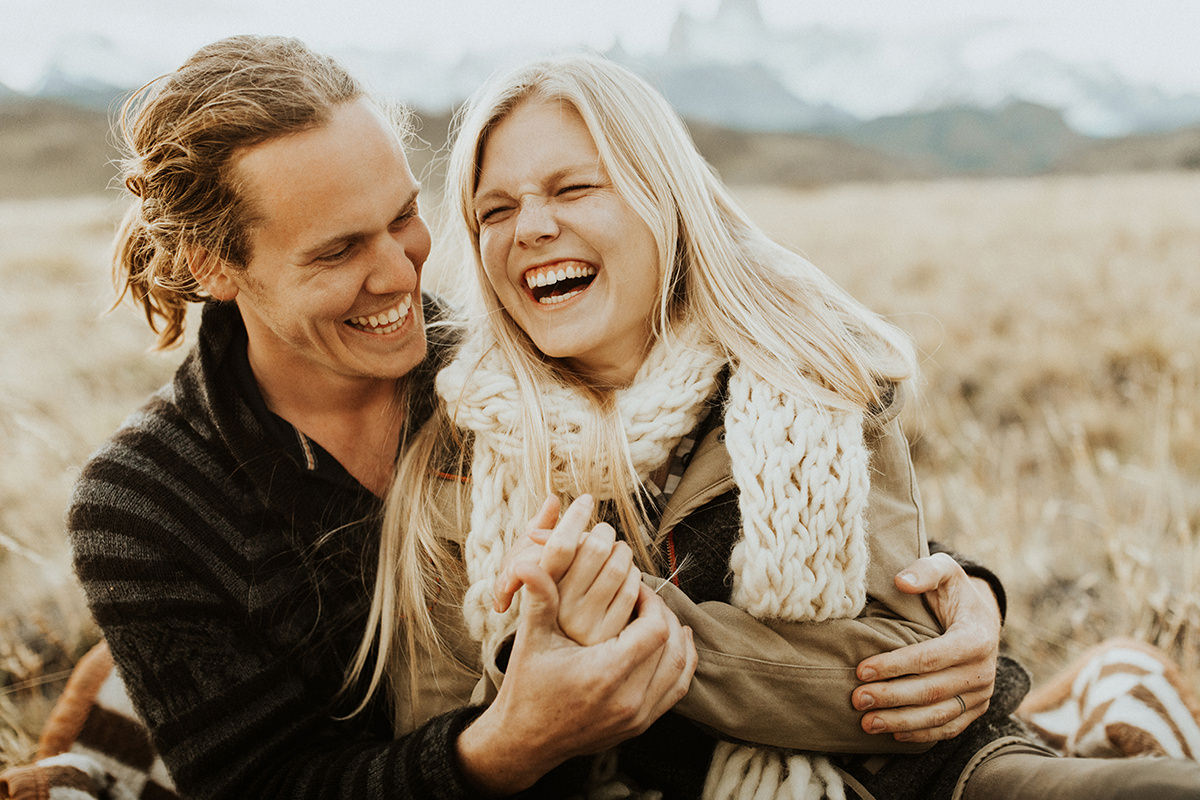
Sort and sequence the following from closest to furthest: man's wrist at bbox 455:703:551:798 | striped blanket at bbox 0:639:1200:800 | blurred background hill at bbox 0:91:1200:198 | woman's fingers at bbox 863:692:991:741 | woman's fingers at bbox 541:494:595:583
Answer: woman's fingers at bbox 541:494:595:583, man's wrist at bbox 455:703:551:798, woman's fingers at bbox 863:692:991:741, striped blanket at bbox 0:639:1200:800, blurred background hill at bbox 0:91:1200:198

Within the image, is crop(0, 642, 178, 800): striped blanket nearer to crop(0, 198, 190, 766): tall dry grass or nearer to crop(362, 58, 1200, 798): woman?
crop(0, 198, 190, 766): tall dry grass

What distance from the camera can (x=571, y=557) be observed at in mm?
1675

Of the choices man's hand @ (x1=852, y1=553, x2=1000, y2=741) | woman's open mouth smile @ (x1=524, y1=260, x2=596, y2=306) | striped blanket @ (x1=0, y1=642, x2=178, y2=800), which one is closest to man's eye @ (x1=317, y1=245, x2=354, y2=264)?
woman's open mouth smile @ (x1=524, y1=260, x2=596, y2=306)

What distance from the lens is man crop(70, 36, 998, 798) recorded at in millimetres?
1896

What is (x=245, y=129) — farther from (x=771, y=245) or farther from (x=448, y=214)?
(x=771, y=245)

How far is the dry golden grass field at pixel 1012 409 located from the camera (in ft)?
10.9

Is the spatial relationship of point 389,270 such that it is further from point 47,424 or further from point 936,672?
point 47,424

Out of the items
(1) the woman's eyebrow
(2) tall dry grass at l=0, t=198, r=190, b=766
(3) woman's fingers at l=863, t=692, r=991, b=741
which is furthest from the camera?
(2) tall dry grass at l=0, t=198, r=190, b=766

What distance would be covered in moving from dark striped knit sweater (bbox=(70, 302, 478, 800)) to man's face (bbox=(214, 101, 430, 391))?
0.22m

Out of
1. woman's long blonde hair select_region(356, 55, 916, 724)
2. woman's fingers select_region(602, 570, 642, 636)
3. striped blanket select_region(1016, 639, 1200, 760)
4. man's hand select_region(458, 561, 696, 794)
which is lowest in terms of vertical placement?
striped blanket select_region(1016, 639, 1200, 760)

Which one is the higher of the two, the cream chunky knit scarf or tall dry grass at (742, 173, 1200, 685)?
the cream chunky knit scarf

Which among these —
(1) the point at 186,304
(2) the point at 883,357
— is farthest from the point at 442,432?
(2) the point at 883,357

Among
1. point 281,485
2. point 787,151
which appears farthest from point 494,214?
point 787,151

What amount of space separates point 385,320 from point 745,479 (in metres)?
1.10
